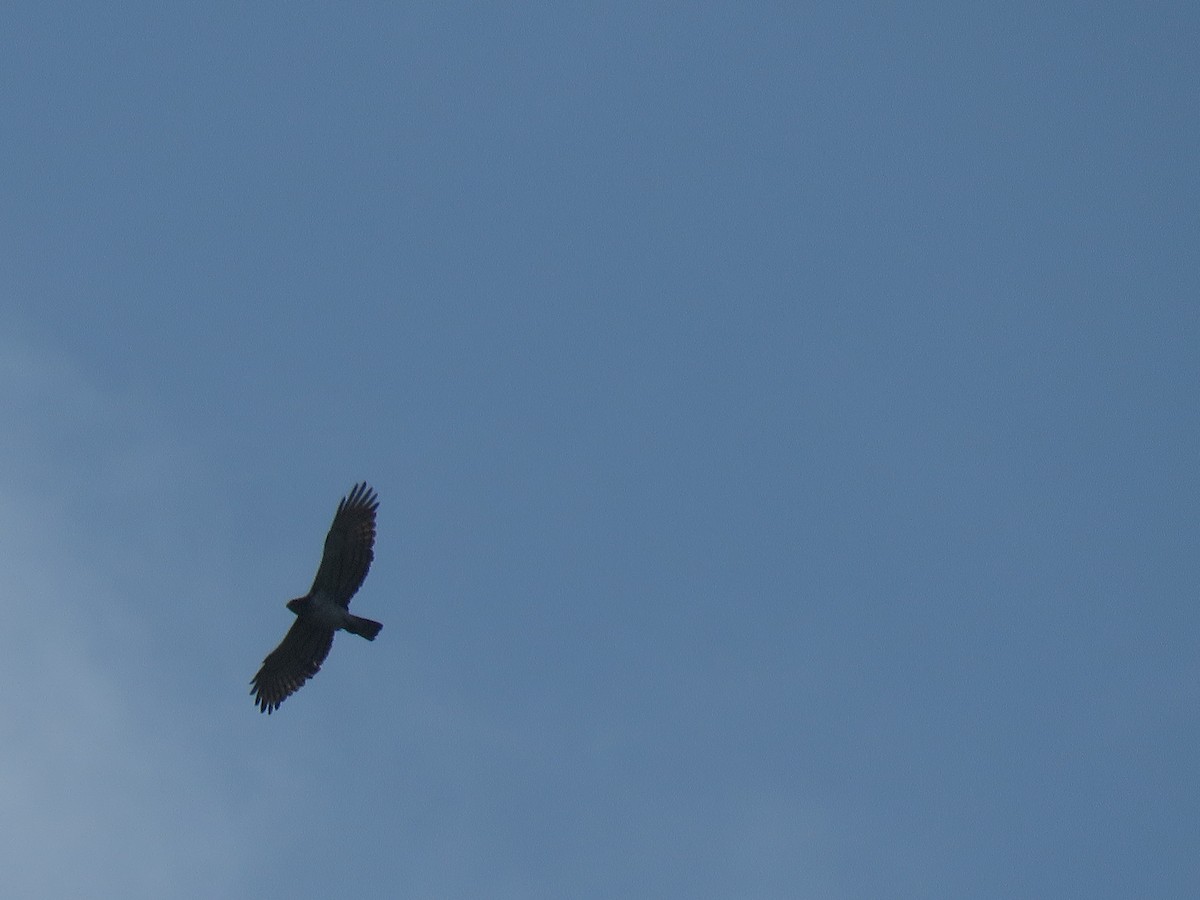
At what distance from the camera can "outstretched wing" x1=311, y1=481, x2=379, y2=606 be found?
28766 mm

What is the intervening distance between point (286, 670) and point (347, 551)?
9.24 feet

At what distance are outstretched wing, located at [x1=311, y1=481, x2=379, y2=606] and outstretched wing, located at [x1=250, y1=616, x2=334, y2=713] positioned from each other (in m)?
1.25

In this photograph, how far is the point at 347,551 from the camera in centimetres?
2880

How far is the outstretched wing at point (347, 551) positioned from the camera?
2877cm

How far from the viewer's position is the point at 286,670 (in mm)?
29703

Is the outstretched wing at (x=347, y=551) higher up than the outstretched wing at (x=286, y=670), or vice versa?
the outstretched wing at (x=347, y=551)

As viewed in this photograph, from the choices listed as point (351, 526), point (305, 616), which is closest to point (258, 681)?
point (305, 616)

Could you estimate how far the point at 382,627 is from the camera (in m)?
28.5

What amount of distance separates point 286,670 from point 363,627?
7.25ft

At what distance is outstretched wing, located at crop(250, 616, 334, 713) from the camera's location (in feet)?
96.8

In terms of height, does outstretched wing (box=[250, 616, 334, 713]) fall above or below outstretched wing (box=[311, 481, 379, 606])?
below

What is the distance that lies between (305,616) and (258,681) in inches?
71.9

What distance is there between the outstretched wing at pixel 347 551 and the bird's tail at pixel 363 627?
0.42m

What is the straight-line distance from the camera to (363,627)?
2856cm
